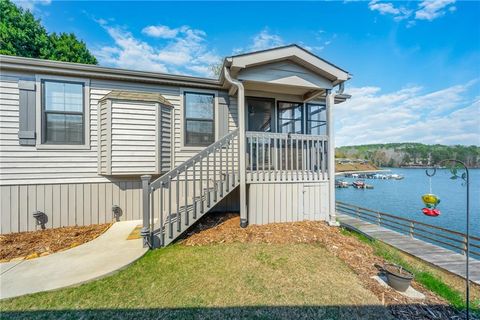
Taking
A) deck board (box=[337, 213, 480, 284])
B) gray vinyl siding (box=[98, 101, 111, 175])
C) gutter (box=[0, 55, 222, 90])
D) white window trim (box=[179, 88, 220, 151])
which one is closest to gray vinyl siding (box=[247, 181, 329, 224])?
deck board (box=[337, 213, 480, 284])

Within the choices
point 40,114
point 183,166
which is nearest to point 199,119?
point 183,166

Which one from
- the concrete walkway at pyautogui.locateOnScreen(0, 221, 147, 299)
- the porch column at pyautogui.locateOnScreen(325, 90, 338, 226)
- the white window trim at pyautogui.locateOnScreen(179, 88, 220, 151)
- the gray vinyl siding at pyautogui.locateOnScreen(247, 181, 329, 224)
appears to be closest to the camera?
the concrete walkway at pyautogui.locateOnScreen(0, 221, 147, 299)

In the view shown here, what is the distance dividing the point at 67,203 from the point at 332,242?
6.21 metres

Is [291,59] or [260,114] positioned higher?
[291,59]

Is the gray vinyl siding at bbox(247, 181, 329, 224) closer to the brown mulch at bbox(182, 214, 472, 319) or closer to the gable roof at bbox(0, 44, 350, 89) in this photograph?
the brown mulch at bbox(182, 214, 472, 319)

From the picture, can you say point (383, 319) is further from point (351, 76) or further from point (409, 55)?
point (409, 55)

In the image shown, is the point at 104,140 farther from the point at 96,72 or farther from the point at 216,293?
the point at 216,293

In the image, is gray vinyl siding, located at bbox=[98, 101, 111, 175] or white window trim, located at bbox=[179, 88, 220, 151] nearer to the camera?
gray vinyl siding, located at bbox=[98, 101, 111, 175]

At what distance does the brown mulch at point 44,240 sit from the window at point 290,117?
5.70 metres

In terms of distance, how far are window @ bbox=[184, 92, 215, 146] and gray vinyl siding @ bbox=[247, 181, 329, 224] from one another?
2.14 metres

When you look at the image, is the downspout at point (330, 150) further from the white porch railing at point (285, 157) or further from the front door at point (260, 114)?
the front door at point (260, 114)

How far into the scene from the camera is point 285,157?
543 centimetres

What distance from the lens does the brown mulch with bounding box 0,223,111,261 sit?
3.76 metres

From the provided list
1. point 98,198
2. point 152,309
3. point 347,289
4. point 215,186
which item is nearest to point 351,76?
point 215,186
